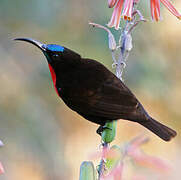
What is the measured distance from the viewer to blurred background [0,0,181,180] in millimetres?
3766

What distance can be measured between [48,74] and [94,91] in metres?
2.08

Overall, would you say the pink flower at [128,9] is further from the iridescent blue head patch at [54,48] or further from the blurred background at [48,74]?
the blurred background at [48,74]

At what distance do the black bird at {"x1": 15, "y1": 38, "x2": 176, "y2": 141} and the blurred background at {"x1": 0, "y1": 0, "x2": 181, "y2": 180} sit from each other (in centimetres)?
174

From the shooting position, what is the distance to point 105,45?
11.9ft

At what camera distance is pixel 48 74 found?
3.87 meters

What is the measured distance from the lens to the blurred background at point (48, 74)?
12.4 ft

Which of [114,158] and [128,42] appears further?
[128,42]

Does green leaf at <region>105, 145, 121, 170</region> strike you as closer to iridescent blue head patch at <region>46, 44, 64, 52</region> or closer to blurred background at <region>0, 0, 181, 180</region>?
iridescent blue head patch at <region>46, 44, 64, 52</region>

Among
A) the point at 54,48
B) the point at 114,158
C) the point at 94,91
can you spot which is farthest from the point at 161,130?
the point at 114,158

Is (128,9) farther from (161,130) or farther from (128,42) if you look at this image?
(161,130)

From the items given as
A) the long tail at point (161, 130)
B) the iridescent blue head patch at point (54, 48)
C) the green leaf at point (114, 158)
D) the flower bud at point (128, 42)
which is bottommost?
the green leaf at point (114, 158)

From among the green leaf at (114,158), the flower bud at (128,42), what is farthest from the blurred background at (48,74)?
the green leaf at (114,158)

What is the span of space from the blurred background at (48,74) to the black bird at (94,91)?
1.74m

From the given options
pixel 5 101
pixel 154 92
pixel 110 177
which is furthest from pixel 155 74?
pixel 110 177
